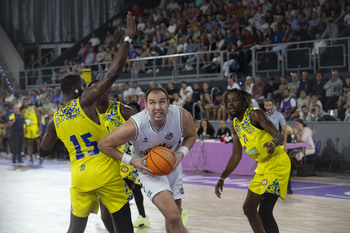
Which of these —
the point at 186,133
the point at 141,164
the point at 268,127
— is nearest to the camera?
the point at 141,164

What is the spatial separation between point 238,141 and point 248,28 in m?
13.6

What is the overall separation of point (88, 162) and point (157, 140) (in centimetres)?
71

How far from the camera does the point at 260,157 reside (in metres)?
6.39

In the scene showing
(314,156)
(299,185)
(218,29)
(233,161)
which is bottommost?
(299,185)

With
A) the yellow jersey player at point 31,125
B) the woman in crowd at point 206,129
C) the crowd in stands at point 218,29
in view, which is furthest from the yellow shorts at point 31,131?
the woman in crowd at point 206,129

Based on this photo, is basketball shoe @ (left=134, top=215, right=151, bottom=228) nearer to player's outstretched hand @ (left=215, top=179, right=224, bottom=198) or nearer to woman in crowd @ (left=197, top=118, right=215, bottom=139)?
player's outstretched hand @ (left=215, top=179, right=224, bottom=198)

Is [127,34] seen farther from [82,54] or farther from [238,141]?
[82,54]

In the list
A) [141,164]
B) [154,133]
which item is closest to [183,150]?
[154,133]

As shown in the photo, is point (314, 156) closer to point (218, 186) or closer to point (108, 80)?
point (218, 186)

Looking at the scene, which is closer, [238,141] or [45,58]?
[238,141]

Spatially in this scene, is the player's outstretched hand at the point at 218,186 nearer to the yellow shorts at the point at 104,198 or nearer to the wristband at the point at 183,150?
the wristband at the point at 183,150

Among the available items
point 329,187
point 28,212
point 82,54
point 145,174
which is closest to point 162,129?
point 145,174

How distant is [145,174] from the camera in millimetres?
5656

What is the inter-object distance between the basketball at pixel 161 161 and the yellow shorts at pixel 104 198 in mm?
386
